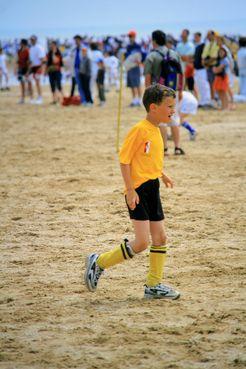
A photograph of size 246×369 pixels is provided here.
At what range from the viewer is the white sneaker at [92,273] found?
5.89 m

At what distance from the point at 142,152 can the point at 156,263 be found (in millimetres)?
888

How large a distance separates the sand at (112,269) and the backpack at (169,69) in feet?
4.50

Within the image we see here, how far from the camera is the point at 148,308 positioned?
18.4 ft

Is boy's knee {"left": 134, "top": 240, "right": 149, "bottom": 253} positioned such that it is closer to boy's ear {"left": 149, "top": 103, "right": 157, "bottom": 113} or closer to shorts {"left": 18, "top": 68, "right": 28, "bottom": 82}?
boy's ear {"left": 149, "top": 103, "right": 157, "bottom": 113}

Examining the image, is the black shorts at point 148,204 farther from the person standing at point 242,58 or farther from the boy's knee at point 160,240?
the person standing at point 242,58

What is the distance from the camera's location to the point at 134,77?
70.7ft

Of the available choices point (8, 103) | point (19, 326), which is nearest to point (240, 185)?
point (19, 326)

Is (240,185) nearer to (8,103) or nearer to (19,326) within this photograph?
(19,326)

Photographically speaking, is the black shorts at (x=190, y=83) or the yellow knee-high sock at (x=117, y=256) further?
the black shorts at (x=190, y=83)

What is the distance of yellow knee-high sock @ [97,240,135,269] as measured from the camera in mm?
5820

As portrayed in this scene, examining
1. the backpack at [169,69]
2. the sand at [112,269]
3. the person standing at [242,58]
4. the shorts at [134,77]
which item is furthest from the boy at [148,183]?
the person standing at [242,58]

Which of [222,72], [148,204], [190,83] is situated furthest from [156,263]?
[190,83]

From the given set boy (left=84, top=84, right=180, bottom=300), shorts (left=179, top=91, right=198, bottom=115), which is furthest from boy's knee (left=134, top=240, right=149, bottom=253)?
shorts (left=179, top=91, right=198, bottom=115)

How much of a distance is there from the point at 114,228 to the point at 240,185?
2837 mm
